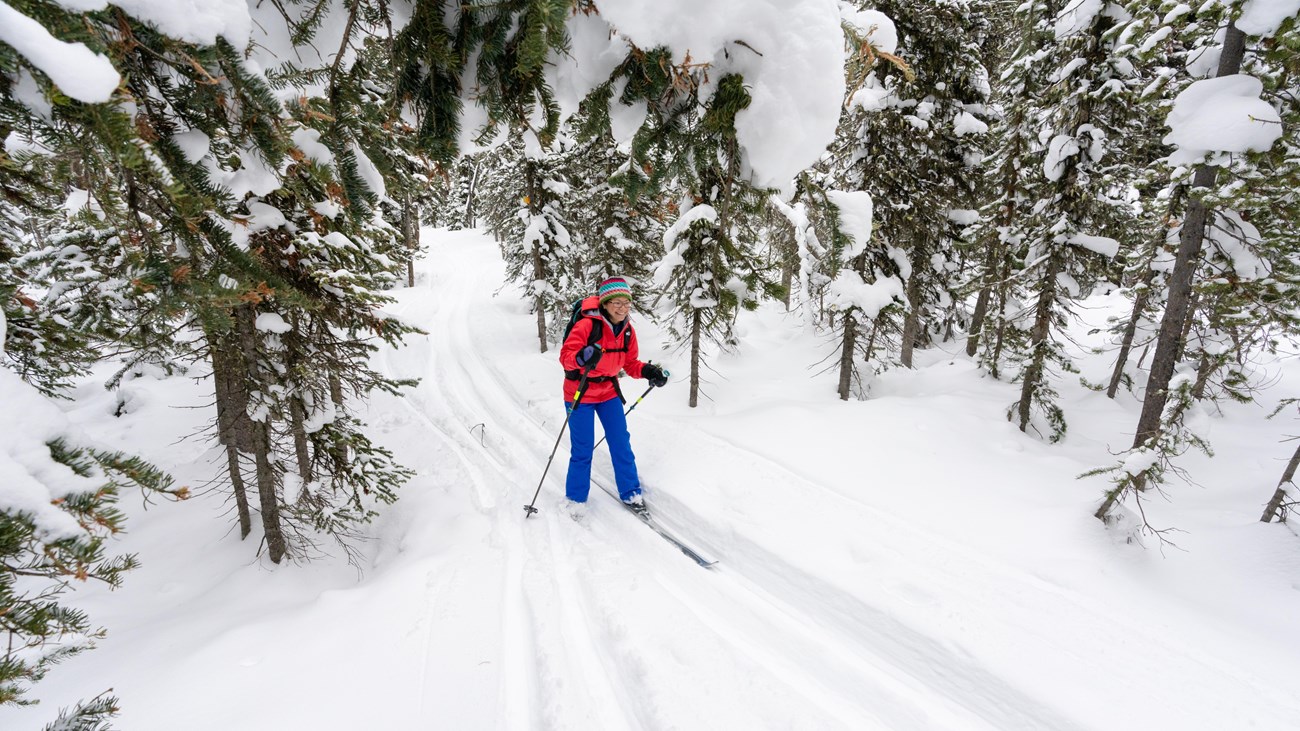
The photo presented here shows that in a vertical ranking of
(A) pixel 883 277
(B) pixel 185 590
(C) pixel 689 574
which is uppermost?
(A) pixel 883 277

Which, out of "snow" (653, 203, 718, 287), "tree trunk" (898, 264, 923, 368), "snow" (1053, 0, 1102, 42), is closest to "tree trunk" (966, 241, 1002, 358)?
"tree trunk" (898, 264, 923, 368)

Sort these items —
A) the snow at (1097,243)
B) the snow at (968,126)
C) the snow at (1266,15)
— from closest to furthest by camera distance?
1. the snow at (1266,15)
2. the snow at (1097,243)
3. the snow at (968,126)

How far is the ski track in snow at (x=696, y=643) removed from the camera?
377 centimetres

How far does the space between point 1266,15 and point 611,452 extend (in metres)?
8.06

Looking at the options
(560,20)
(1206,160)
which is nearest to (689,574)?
(560,20)

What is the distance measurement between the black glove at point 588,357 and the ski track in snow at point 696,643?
1.92 metres

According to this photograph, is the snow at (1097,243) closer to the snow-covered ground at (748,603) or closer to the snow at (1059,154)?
the snow at (1059,154)

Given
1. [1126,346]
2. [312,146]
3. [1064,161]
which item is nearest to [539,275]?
[1064,161]

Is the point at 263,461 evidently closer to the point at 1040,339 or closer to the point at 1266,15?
the point at 1266,15

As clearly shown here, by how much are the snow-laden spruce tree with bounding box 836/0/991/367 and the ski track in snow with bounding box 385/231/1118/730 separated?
729 cm

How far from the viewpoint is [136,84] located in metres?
2.01

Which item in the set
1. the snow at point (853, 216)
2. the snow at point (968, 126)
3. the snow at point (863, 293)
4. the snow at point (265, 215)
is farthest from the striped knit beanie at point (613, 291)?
the snow at point (968, 126)

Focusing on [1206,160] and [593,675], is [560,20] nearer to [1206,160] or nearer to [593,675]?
[593,675]

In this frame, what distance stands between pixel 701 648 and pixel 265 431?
546cm
